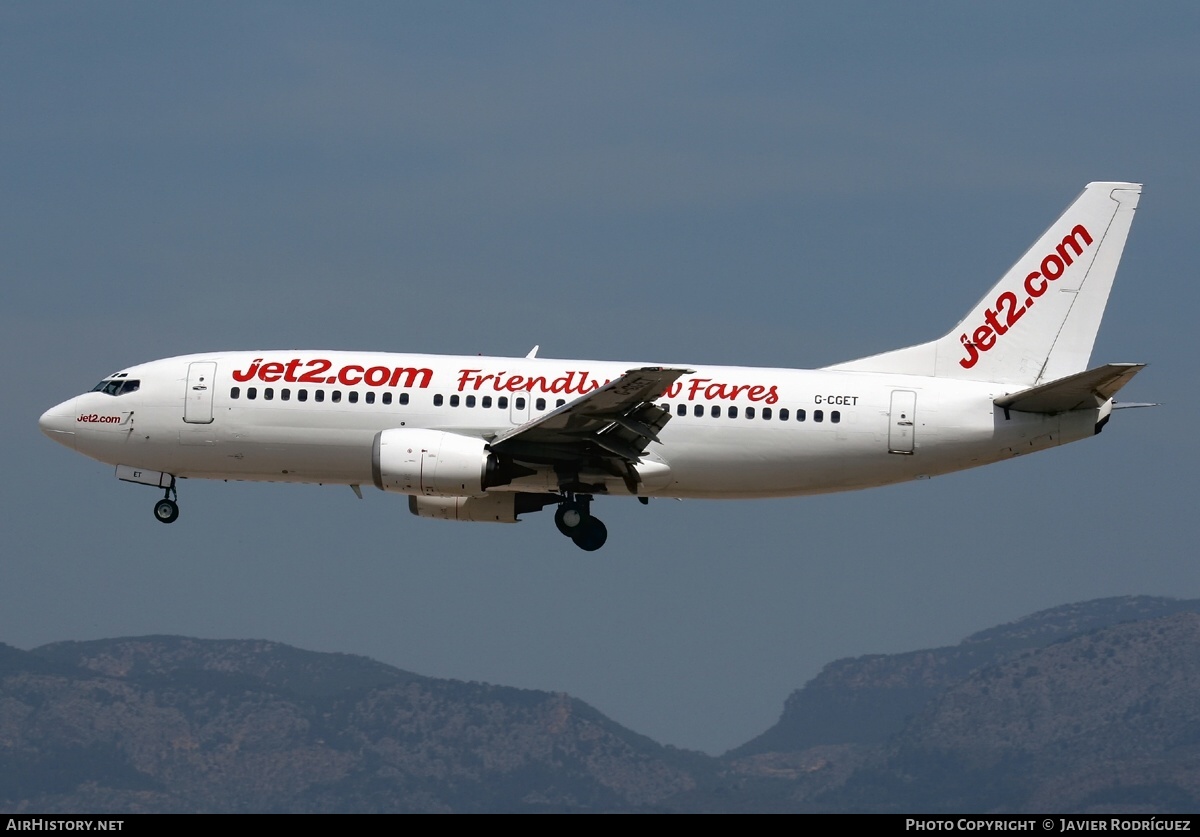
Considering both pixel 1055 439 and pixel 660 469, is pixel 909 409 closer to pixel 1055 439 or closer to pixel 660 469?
pixel 1055 439

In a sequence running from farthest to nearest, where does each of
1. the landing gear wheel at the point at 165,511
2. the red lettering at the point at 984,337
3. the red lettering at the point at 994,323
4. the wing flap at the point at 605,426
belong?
the landing gear wheel at the point at 165,511 → the red lettering at the point at 994,323 → the red lettering at the point at 984,337 → the wing flap at the point at 605,426

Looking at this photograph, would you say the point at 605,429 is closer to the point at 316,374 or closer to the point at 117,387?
the point at 316,374

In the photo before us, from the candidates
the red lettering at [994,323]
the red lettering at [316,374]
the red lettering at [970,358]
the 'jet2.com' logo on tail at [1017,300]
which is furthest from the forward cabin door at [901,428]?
the red lettering at [316,374]

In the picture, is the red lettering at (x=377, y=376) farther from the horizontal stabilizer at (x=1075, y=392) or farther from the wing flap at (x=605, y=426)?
the horizontal stabilizer at (x=1075, y=392)

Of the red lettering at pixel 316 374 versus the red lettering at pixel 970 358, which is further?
the red lettering at pixel 970 358

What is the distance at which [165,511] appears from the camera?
5016 centimetres

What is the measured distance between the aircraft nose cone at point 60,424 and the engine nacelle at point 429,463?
31.1 feet

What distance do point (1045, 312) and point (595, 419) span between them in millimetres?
13312

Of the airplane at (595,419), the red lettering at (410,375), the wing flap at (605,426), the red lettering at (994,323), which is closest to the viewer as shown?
the wing flap at (605,426)

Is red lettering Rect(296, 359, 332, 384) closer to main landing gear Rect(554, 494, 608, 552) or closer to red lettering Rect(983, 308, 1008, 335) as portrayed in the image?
main landing gear Rect(554, 494, 608, 552)

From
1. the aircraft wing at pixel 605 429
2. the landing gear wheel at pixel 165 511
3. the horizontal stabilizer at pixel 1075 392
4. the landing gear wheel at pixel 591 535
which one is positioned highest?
the horizontal stabilizer at pixel 1075 392

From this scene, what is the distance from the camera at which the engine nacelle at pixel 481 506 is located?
50.4 meters
